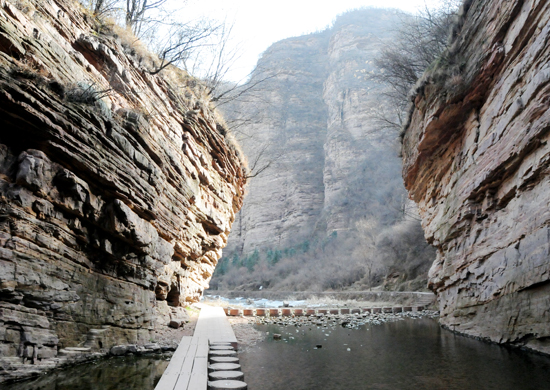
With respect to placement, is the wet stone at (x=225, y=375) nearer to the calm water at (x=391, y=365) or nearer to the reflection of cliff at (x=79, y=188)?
the calm water at (x=391, y=365)

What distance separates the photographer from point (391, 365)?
7621mm

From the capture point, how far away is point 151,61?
11.9m

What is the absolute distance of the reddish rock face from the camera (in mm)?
8008

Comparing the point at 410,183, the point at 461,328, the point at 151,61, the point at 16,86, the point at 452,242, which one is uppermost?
the point at 151,61

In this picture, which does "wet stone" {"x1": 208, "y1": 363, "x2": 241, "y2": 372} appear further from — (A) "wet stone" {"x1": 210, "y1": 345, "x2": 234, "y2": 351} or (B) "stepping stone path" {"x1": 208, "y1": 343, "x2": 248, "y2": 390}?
(A) "wet stone" {"x1": 210, "y1": 345, "x2": 234, "y2": 351}

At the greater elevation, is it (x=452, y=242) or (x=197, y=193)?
(x=197, y=193)

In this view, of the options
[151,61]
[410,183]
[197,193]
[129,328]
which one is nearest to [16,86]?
[129,328]

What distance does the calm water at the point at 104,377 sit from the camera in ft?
18.4

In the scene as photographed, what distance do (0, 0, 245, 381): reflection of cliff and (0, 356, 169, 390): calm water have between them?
0.31 meters

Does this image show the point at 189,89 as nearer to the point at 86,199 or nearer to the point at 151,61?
the point at 151,61

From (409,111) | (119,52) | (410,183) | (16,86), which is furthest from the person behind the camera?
(410,183)

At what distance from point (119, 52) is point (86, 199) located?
4813mm

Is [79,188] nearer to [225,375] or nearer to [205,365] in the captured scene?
[205,365]

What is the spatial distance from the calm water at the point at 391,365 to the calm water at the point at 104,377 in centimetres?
186
